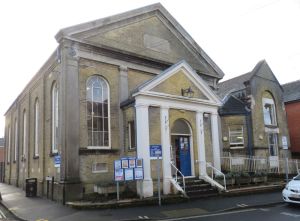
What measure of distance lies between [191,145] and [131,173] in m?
4.60

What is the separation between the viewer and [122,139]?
1631 cm

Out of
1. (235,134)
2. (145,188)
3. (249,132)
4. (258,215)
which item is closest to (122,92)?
(145,188)

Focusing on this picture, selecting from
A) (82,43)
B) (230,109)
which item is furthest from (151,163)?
(230,109)

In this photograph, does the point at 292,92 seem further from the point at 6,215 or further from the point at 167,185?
the point at 6,215

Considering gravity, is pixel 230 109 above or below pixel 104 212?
above

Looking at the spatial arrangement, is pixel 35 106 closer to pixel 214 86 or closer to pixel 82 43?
pixel 82 43

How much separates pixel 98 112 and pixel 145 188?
470 cm

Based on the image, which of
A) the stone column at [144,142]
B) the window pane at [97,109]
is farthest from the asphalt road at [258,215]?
the window pane at [97,109]

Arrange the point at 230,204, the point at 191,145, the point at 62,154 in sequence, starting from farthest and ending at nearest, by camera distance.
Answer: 1. the point at 191,145
2. the point at 62,154
3. the point at 230,204

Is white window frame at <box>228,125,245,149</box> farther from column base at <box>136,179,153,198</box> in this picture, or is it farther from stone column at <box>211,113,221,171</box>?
column base at <box>136,179,153,198</box>

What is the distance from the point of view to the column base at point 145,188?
1402cm

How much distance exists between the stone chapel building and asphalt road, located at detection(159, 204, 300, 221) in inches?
152

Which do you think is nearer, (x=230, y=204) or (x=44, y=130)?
(x=230, y=204)

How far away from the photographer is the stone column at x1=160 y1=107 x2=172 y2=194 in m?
14.8
